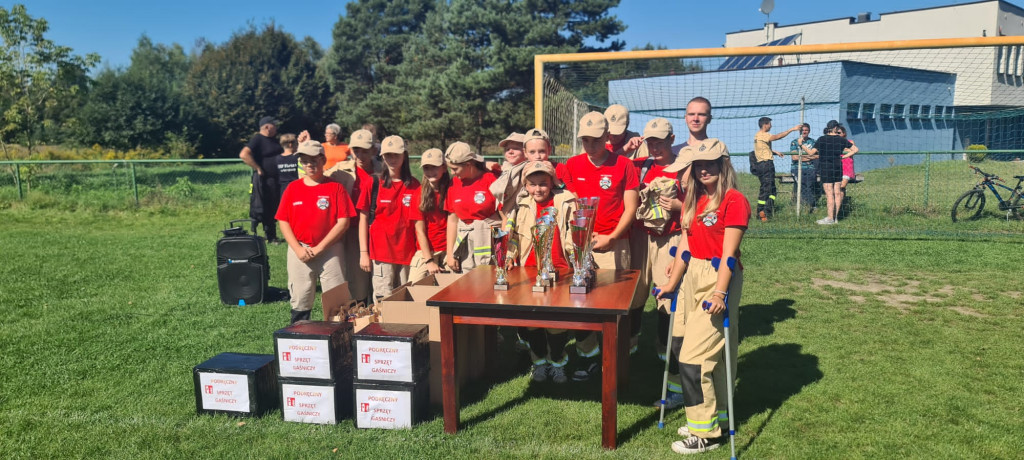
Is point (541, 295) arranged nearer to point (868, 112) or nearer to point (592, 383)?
point (592, 383)

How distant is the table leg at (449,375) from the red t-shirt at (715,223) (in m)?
1.45

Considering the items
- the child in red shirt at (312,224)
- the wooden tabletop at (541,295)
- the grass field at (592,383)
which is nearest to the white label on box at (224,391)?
the grass field at (592,383)

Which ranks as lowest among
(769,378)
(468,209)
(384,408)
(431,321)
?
(769,378)

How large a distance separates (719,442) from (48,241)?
38.9 ft

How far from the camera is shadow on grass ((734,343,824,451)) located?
451cm

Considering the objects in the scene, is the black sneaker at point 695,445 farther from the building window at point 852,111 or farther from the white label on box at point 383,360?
the building window at point 852,111

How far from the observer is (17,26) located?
20.8m

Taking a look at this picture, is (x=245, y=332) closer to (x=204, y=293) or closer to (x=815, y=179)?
(x=204, y=293)

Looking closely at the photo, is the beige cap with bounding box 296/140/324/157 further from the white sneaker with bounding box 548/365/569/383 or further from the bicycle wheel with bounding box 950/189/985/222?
the bicycle wheel with bounding box 950/189/985/222

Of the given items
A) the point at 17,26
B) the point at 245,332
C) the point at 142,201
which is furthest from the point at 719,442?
the point at 17,26

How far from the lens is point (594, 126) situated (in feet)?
15.4

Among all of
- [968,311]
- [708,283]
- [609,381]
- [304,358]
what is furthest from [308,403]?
[968,311]

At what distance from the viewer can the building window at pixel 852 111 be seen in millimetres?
17234

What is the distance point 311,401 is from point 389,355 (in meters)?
0.60
